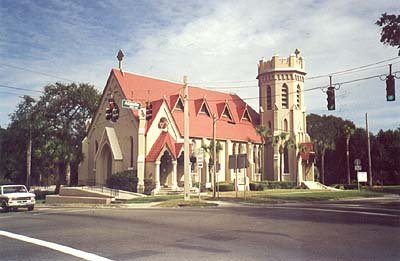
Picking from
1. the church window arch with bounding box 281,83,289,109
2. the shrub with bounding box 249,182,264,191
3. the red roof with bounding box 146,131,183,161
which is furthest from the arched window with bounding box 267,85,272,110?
the red roof with bounding box 146,131,183,161

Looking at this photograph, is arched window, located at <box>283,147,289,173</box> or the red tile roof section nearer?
the red tile roof section

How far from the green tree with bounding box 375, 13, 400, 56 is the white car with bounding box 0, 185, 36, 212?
21535 millimetres

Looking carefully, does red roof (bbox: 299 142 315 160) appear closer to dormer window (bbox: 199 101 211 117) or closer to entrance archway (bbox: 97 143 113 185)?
dormer window (bbox: 199 101 211 117)

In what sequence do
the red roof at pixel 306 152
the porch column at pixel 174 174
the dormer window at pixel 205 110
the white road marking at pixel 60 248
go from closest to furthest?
the white road marking at pixel 60 248
the porch column at pixel 174 174
the dormer window at pixel 205 110
the red roof at pixel 306 152

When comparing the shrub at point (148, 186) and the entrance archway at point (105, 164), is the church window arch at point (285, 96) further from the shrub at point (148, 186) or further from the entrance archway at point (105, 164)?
the entrance archway at point (105, 164)

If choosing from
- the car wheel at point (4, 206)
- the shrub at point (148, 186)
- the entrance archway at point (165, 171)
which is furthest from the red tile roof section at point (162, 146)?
the car wheel at point (4, 206)

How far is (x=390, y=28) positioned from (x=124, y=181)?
28585 mm

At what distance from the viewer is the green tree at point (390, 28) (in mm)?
18375

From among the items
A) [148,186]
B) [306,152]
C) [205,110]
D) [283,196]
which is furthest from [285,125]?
[148,186]

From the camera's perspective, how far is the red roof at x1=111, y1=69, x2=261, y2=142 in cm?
4584

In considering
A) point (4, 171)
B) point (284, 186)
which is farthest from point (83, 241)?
point (4, 171)

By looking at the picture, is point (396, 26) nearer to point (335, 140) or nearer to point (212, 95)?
point (212, 95)

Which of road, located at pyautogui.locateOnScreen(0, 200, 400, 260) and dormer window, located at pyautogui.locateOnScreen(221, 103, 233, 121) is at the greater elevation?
dormer window, located at pyautogui.locateOnScreen(221, 103, 233, 121)

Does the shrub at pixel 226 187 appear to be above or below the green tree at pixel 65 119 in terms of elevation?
below
